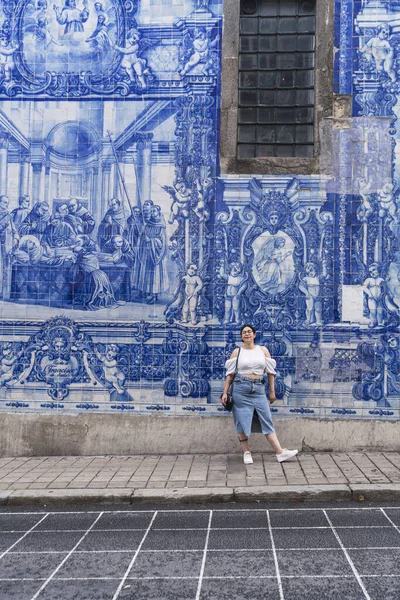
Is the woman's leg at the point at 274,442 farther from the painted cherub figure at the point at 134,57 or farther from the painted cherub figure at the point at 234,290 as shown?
the painted cherub figure at the point at 134,57

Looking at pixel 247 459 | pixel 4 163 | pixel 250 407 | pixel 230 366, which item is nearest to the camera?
pixel 247 459

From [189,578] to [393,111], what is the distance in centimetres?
660

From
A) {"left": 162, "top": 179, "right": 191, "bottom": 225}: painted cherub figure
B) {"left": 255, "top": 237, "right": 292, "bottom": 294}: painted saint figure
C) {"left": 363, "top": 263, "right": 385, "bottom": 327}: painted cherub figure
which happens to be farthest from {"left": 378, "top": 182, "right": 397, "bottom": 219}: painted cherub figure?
{"left": 162, "top": 179, "right": 191, "bottom": 225}: painted cherub figure

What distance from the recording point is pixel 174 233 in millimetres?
9406

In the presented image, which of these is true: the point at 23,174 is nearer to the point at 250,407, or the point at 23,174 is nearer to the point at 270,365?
the point at 270,365

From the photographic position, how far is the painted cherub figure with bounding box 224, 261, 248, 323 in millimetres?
9305

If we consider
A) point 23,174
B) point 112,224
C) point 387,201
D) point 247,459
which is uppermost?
point 23,174

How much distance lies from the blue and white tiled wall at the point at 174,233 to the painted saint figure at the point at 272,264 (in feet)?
0.06

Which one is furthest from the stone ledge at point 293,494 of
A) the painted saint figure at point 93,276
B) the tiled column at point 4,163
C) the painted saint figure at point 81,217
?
the tiled column at point 4,163

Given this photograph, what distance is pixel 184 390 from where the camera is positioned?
930cm

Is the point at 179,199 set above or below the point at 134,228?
above

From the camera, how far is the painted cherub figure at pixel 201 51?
9.52 metres

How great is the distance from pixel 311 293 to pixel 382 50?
324 cm

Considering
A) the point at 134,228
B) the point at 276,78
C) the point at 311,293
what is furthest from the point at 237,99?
the point at 311,293
